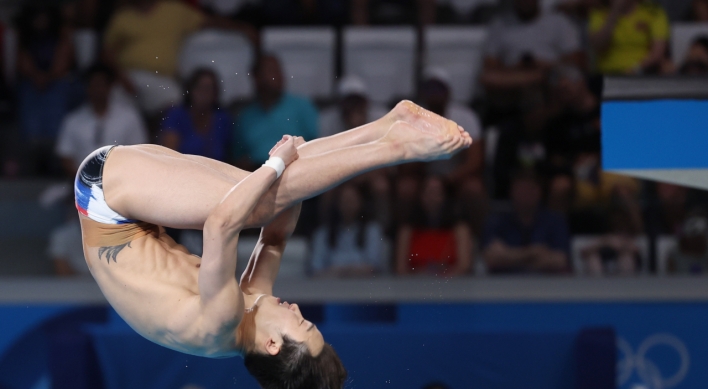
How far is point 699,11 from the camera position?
22.5 ft

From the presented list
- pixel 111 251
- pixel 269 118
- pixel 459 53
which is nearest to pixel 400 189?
pixel 269 118

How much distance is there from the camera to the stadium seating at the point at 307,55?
21.8 ft

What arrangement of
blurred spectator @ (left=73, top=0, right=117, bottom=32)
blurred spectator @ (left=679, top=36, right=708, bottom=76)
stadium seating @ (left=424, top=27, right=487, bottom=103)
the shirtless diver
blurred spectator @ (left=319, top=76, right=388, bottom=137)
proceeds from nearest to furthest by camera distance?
the shirtless diver, blurred spectator @ (left=319, top=76, right=388, bottom=137), blurred spectator @ (left=679, top=36, right=708, bottom=76), stadium seating @ (left=424, top=27, right=487, bottom=103), blurred spectator @ (left=73, top=0, right=117, bottom=32)

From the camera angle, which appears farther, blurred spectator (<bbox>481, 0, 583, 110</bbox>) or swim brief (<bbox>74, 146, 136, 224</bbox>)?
blurred spectator (<bbox>481, 0, 583, 110</bbox>)

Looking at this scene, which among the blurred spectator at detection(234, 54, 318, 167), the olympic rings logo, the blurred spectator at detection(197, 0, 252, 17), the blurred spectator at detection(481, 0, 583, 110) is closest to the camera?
the olympic rings logo

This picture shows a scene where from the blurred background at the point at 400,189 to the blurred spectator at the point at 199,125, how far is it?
0.02m

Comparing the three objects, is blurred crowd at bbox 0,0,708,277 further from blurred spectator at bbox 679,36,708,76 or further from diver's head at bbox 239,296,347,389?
diver's head at bbox 239,296,347,389

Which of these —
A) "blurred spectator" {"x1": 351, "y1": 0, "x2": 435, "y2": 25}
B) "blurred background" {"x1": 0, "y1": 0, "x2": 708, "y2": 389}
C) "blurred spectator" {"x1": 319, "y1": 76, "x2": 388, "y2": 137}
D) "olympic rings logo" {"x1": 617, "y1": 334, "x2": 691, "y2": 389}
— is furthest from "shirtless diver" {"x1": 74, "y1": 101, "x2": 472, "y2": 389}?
"blurred spectator" {"x1": 351, "y1": 0, "x2": 435, "y2": 25}

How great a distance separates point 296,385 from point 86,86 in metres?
4.10

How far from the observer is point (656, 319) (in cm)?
499

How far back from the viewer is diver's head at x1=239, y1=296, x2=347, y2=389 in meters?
3.10

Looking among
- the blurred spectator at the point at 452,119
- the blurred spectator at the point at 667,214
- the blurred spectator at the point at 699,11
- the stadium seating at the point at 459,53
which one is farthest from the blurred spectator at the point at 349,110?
the blurred spectator at the point at 699,11

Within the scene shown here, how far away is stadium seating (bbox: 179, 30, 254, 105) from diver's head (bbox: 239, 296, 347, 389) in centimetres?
364

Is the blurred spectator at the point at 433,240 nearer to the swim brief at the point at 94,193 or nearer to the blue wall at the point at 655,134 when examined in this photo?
the blue wall at the point at 655,134
